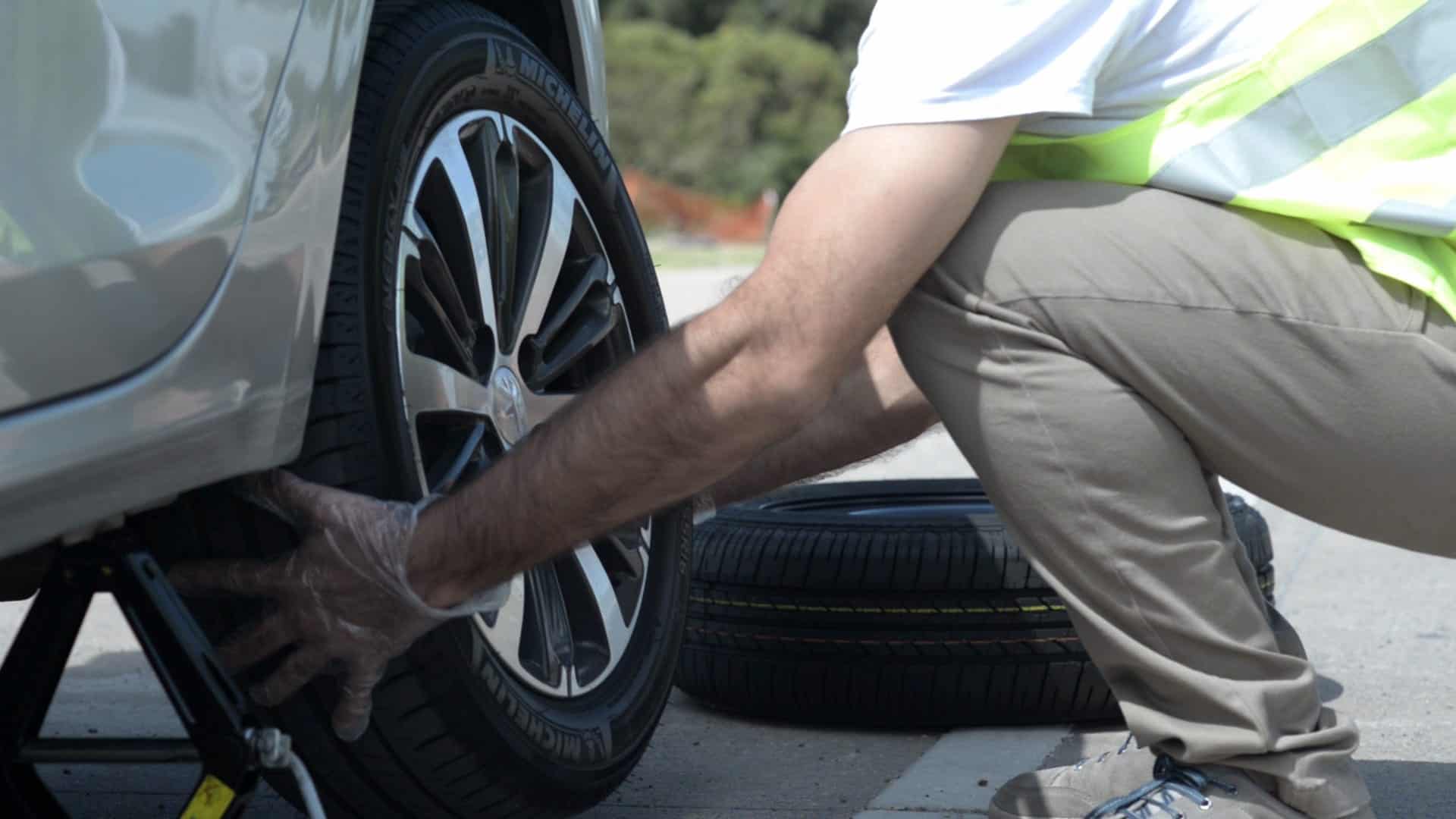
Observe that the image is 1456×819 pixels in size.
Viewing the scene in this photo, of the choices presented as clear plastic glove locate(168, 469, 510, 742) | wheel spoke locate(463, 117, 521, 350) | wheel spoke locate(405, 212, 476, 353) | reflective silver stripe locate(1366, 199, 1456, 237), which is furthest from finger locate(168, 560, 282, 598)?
reflective silver stripe locate(1366, 199, 1456, 237)

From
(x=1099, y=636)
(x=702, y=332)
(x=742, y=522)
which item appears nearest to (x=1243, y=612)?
(x=1099, y=636)

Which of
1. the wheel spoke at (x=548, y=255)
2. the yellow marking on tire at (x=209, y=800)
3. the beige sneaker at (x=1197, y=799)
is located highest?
the wheel spoke at (x=548, y=255)

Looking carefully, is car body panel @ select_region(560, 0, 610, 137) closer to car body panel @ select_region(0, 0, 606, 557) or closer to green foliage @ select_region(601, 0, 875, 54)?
car body panel @ select_region(0, 0, 606, 557)

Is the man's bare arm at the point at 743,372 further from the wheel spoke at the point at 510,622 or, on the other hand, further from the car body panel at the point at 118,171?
the car body panel at the point at 118,171

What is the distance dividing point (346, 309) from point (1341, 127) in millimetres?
990

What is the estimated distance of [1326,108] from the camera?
1.78m

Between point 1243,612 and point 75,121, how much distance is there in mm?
1209

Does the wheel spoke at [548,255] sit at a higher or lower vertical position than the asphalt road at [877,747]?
higher

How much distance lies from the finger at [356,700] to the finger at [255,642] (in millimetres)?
73

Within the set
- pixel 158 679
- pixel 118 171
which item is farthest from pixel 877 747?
pixel 118 171

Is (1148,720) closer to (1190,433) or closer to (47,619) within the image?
(1190,433)

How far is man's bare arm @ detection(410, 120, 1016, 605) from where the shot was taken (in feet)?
5.39

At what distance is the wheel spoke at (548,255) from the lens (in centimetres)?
213

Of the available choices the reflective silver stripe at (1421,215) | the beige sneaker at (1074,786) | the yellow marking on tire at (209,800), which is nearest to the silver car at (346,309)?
the yellow marking on tire at (209,800)
